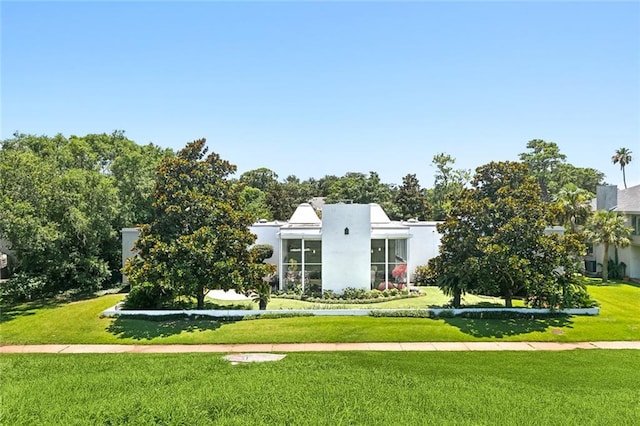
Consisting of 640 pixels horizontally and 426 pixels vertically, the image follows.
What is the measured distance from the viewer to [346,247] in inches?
939

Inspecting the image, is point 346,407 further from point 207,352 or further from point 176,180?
point 176,180

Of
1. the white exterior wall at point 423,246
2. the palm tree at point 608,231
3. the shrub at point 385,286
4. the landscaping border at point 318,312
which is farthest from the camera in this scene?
the palm tree at point 608,231

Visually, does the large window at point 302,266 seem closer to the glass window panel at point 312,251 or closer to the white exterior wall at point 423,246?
the glass window panel at point 312,251

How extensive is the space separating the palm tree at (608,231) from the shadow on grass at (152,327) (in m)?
26.3

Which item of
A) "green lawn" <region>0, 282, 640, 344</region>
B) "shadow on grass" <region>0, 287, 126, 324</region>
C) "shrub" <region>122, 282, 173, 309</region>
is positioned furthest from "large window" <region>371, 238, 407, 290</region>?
"shadow on grass" <region>0, 287, 126, 324</region>

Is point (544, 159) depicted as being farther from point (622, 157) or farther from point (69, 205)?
point (69, 205)

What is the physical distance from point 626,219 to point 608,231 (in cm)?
384

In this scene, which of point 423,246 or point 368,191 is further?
point 368,191

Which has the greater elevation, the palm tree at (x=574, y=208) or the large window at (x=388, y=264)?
the palm tree at (x=574, y=208)

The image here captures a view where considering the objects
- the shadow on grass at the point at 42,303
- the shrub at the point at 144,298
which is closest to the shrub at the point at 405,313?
the shrub at the point at 144,298

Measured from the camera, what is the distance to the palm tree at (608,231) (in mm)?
29203

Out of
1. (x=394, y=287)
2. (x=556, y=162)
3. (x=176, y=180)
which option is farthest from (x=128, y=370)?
(x=556, y=162)

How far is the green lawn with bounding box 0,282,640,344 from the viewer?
16000 mm

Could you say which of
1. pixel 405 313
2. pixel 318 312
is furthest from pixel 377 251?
pixel 318 312
